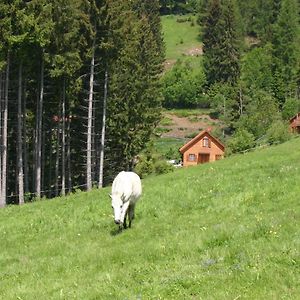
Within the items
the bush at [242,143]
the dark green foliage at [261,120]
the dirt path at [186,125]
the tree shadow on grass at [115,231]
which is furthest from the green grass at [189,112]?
the tree shadow on grass at [115,231]

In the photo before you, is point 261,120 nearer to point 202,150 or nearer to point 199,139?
point 199,139

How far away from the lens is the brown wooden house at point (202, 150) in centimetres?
7706

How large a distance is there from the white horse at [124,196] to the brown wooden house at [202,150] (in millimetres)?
58523

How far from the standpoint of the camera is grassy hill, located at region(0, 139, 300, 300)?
10531mm

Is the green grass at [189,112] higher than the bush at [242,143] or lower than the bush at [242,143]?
lower

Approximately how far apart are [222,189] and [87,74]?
Answer: 25012 mm

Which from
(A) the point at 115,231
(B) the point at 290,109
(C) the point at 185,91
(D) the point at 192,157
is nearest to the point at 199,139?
(D) the point at 192,157

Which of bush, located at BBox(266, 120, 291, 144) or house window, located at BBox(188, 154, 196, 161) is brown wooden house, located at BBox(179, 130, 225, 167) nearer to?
house window, located at BBox(188, 154, 196, 161)

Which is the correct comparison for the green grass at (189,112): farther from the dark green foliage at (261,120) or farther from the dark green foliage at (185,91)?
the dark green foliage at (261,120)

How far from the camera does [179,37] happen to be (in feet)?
589

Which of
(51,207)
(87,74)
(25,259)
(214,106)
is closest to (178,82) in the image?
(214,106)

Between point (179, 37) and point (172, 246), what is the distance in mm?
170739

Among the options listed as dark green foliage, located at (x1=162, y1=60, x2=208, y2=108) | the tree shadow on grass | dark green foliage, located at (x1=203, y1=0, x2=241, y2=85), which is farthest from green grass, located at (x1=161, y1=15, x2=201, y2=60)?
the tree shadow on grass

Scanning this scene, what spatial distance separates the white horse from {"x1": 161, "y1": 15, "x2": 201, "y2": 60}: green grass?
148 m
